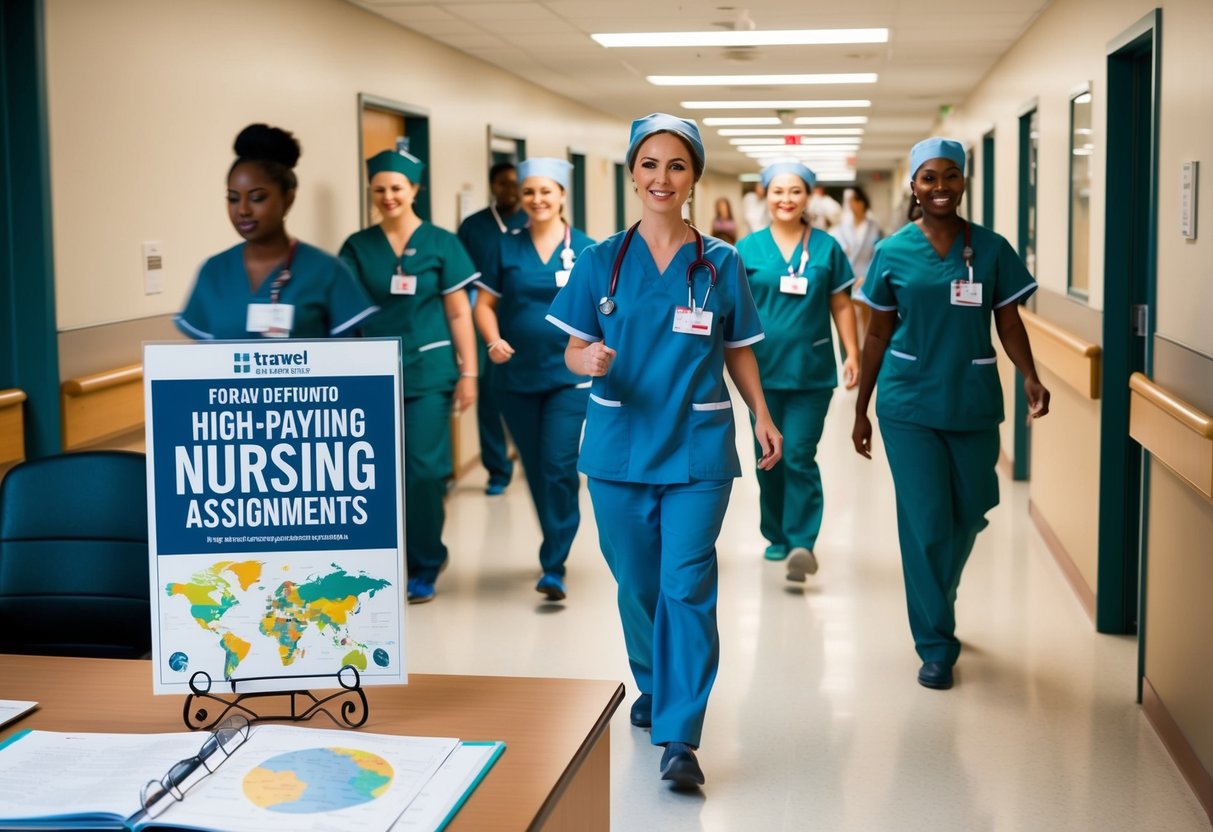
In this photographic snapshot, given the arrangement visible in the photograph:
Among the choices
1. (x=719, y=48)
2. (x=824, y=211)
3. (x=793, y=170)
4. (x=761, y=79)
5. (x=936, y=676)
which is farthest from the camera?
(x=824, y=211)

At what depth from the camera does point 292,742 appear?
60.3 inches

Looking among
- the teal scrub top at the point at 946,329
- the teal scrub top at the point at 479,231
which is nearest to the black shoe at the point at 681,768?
the teal scrub top at the point at 946,329

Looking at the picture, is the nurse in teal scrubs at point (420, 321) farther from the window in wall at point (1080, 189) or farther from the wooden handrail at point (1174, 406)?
the window in wall at point (1080, 189)

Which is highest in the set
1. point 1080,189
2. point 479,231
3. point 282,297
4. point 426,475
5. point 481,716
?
point 1080,189

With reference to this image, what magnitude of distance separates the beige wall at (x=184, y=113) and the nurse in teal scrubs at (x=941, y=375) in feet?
7.36

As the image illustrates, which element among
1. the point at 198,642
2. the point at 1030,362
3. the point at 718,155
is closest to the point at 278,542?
the point at 198,642

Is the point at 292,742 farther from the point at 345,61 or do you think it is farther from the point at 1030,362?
the point at 345,61

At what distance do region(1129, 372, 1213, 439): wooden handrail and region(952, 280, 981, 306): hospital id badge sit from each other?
48cm

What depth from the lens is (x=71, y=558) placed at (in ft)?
7.70

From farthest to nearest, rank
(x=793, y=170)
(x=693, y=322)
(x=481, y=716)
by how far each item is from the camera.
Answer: (x=793, y=170)
(x=693, y=322)
(x=481, y=716)

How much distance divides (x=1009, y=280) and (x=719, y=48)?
13.2ft

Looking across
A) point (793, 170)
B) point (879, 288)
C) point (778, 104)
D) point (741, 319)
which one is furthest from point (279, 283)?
point (778, 104)

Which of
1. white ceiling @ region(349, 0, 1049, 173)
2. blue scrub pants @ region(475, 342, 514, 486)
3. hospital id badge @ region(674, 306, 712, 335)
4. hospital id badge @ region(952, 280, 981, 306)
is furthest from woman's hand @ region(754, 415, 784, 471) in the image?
blue scrub pants @ region(475, 342, 514, 486)

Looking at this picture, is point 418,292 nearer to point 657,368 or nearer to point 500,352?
point 500,352
